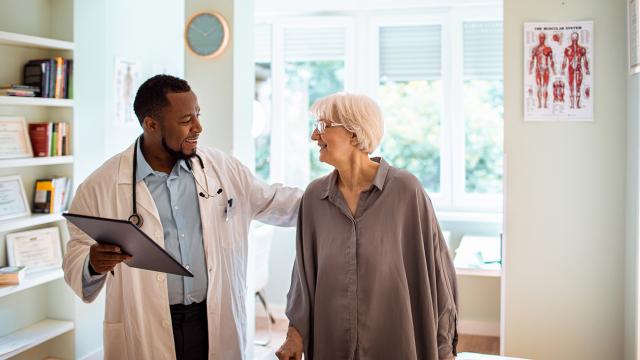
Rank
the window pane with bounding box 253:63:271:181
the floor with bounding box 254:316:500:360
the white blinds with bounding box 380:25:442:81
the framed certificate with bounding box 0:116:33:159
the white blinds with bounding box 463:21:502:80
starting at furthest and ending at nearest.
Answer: the window pane with bounding box 253:63:271:181
the white blinds with bounding box 380:25:442:81
the white blinds with bounding box 463:21:502:80
the floor with bounding box 254:316:500:360
the framed certificate with bounding box 0:116:33:159

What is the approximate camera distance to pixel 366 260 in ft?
6.20

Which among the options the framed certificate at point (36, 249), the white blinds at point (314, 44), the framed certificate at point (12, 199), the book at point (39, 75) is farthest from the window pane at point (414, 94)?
the framed certificate at point (12, 199)

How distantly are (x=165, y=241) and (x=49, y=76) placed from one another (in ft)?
6.64

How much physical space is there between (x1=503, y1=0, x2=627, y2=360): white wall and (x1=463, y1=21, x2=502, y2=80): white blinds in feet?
5.72

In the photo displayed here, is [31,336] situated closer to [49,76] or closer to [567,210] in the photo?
[49,76]

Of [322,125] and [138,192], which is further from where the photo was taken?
[138,192]

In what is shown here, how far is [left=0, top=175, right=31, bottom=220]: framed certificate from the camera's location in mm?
3523

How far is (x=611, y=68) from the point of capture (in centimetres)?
321

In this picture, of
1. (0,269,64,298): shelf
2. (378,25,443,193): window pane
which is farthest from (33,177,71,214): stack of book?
(378,25,443,193): window pane

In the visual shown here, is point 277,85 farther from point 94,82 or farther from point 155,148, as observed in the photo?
point 155,148

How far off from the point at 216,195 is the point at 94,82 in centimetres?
209

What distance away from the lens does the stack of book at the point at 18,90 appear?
3.42 metres

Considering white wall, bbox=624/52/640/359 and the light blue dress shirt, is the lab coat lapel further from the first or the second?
white wall, bbox=624/52/640/359

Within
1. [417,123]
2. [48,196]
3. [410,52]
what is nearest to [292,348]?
[48,196]
